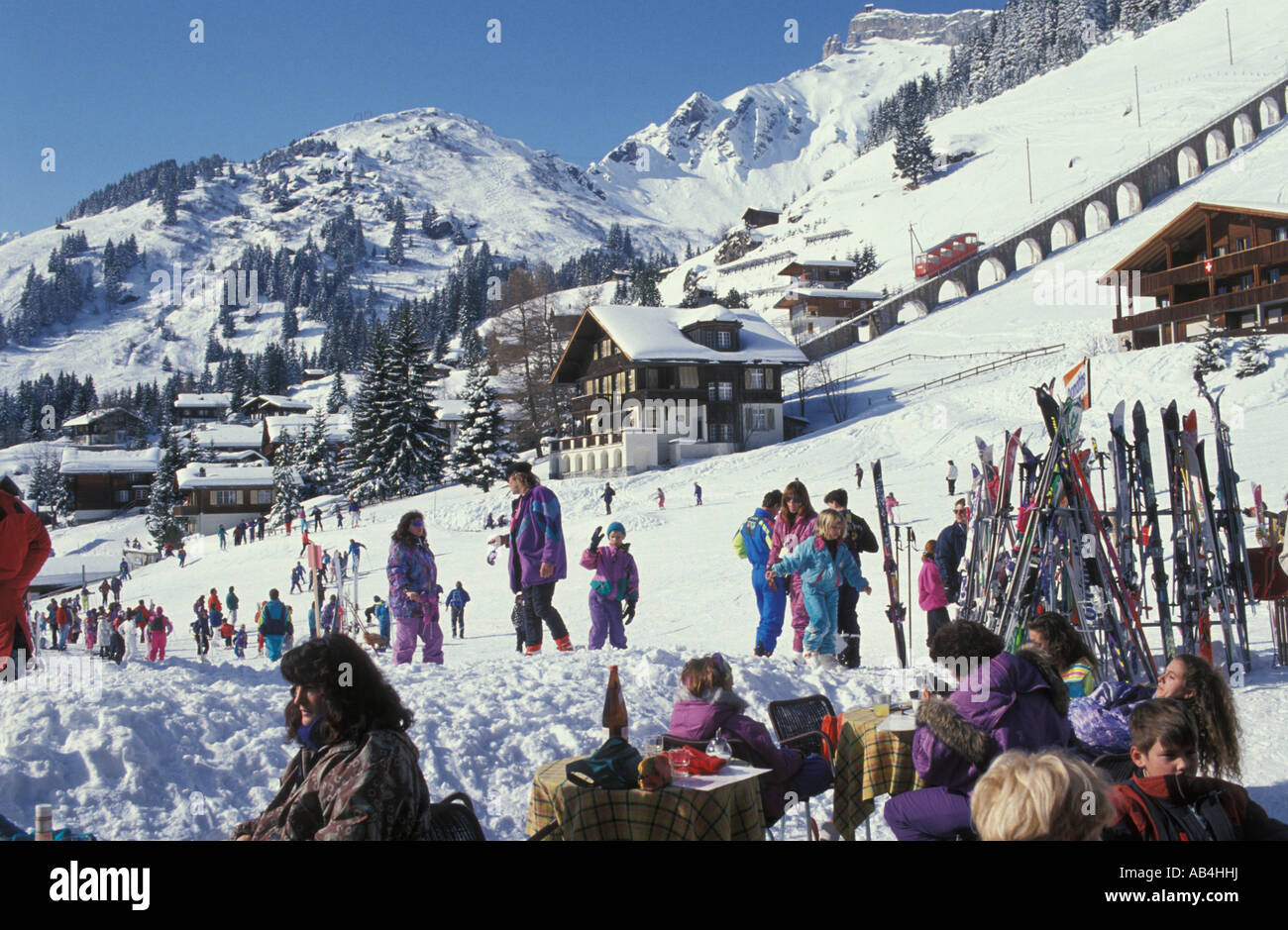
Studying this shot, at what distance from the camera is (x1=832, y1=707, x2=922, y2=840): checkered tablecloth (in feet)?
15.6

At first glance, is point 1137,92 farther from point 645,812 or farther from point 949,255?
point 645,812

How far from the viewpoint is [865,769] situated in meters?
4.84

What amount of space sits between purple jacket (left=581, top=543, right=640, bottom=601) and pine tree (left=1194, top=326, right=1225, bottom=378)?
28.9 metres

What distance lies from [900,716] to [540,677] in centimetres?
326

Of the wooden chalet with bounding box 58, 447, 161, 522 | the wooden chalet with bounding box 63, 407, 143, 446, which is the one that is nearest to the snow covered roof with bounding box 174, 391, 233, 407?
the wooden chalet with bounding box 63, 407, 143, 446

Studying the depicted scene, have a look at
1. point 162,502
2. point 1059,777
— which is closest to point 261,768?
point 1059,777

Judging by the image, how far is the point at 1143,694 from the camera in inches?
205

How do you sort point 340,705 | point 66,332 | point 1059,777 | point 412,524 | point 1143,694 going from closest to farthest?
point 1059,777 < point 340,705 < point 1143,694 < point 412,524 < point 66,332

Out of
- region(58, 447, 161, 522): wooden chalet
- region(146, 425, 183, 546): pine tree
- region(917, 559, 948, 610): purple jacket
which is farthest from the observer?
region(58, 447, 161, 522): wooden chalet

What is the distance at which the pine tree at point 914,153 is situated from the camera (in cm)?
10175

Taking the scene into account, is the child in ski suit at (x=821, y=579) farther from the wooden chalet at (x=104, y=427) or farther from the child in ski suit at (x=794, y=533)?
the wooden chalet at (x=104, y=427)

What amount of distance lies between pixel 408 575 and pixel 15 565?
3.88 m

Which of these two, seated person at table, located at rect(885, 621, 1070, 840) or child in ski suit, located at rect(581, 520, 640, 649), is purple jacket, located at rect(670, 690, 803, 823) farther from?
child in ski suit, located at rect(581, 520, 640, 649)
